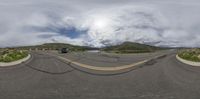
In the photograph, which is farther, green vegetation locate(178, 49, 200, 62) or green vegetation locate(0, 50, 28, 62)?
green vegetation locate(0, 50, 28, 62)

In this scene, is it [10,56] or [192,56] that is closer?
[192,56]

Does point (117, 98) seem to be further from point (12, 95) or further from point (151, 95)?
point (12, 95)

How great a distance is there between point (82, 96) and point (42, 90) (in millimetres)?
3096

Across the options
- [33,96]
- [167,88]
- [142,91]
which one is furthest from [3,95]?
[167,88]

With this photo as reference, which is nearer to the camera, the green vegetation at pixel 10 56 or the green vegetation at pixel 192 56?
the green vegetation at pixel 192 56

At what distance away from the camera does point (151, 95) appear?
14969 millimetres

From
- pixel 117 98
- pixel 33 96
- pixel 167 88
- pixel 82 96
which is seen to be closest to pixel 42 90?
pixel 33 96

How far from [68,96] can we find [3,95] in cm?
299

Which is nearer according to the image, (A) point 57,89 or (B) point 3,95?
(B) point 3,95

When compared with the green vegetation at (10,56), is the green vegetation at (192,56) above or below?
above

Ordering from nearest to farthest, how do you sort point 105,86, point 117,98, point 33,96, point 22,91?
point 117,98 < point 33,96 < point 22,91 < point 105,86

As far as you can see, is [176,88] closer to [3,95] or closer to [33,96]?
[33,96]

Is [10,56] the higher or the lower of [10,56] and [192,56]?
the lower

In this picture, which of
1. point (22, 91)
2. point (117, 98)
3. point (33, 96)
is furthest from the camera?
point (22, 91)
